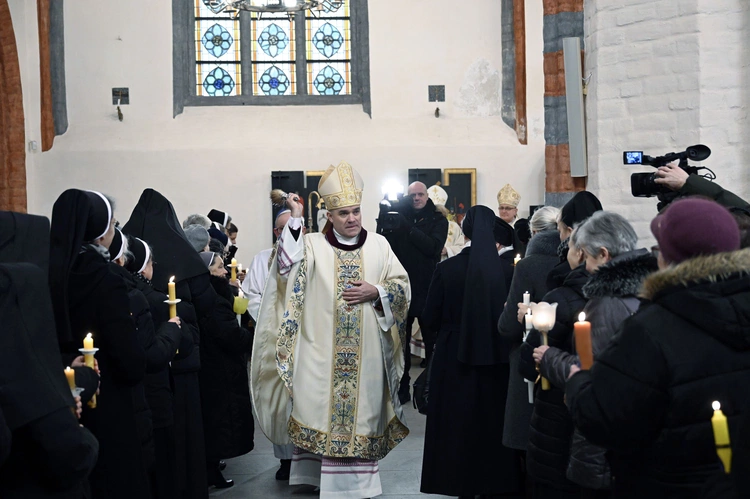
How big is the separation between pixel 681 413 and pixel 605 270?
97 centimetres

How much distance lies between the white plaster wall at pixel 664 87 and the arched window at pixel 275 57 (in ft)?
28.3

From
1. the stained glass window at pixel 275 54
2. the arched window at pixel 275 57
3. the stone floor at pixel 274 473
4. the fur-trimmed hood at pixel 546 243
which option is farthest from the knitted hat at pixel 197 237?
the stained glass window at pixel 275 54

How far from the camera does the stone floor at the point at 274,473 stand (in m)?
6.44

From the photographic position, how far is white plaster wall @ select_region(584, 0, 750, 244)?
5.63 meters

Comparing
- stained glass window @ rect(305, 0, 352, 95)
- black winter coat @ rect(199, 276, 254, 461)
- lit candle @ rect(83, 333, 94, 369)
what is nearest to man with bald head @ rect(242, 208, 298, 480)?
black winter coat @ rect(199, 276, 254, 461)

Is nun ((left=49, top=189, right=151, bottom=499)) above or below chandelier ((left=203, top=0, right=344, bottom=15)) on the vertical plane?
below

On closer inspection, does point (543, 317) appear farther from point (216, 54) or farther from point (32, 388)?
point (216, 54)

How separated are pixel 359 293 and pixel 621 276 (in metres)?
2.63

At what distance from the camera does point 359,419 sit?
6043mm

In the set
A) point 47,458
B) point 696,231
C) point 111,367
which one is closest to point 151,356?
point 111,367

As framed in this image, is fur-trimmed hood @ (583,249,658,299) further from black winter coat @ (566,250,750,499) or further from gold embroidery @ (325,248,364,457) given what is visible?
gold embroidery @ (325,248,364,457)

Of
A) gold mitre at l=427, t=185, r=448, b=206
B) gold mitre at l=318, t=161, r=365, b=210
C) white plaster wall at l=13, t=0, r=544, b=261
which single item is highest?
white plaster wall at l=13, t=0, r=544, b=261

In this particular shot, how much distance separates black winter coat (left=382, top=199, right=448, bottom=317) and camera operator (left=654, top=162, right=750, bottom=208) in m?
4.70

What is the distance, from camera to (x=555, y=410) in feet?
13.5
